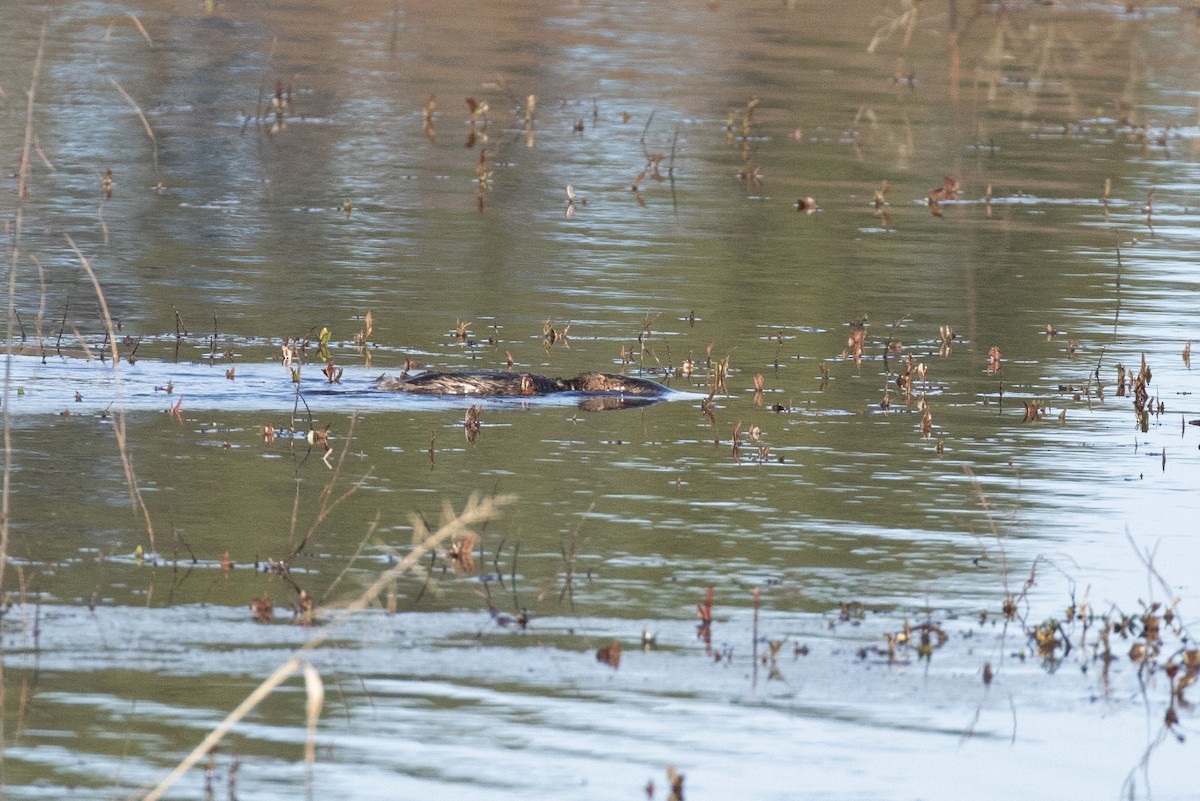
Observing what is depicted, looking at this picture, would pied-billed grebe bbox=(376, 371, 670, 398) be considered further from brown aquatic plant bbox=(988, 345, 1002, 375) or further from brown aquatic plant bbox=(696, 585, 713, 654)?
brown aquatic plant bbox=(696, 585, 713, 654)

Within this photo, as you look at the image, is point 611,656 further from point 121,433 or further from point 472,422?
point 472,422

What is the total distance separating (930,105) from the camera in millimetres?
34906

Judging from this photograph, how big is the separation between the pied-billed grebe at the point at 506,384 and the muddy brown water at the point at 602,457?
245 mm

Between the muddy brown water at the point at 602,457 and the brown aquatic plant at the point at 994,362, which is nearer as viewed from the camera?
the muddy brown water at the point at 602,457

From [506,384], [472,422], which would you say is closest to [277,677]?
[472,422]

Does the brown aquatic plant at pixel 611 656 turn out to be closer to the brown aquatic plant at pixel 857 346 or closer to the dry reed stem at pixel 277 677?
the dry reed stem at pixel 277 677

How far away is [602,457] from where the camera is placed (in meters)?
12.5

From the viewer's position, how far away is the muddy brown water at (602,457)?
7.78 metres

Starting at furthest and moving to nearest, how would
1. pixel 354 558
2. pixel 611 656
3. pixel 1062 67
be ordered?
pixel 1062 67 < pixel 354 558 < pixel 611 656

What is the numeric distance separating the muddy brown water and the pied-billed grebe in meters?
0.25

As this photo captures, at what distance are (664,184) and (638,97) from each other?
27.5ft

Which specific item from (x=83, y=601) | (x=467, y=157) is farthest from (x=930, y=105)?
(x=83, y=601)

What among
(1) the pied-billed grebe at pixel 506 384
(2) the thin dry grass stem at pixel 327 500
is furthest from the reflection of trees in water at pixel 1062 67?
(2) the thin dry grass stem at pixel 327 500

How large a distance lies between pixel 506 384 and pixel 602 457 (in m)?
1.63
